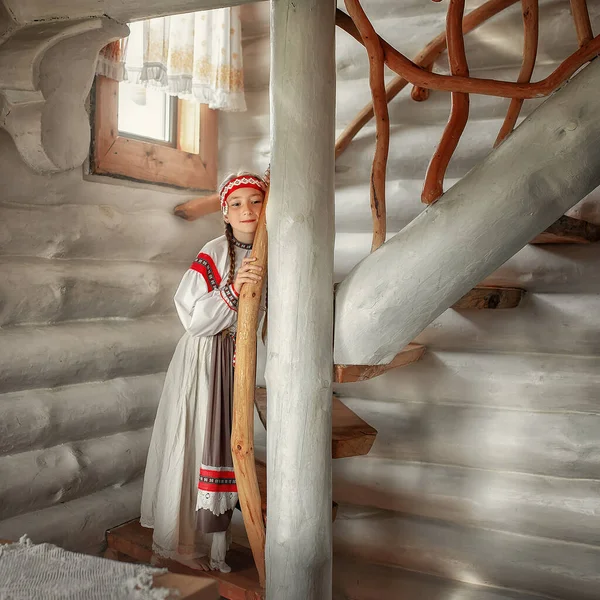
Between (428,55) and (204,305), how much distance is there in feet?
5.17

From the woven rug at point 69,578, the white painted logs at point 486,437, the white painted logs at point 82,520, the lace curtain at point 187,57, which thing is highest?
the lace curtain at point 187,57

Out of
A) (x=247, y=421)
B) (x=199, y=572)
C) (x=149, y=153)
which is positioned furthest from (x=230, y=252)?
(x=199, y=572)

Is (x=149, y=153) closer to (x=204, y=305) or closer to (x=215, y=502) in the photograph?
(x=204, y=305)

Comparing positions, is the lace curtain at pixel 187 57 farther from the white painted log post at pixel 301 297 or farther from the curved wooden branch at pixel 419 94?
the white painted log post at pixel 301 297

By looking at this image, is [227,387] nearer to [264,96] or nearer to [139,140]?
[139,140]

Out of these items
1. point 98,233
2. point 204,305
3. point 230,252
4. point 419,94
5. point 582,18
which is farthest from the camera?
point 419,94

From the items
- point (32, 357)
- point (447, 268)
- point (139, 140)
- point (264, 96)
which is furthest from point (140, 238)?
point (447, 268)

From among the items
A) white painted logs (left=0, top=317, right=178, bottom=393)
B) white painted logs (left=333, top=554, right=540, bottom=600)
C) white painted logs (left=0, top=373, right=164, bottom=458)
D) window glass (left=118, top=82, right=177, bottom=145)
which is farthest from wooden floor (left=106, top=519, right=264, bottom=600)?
window glass (left=118, top=82, right=177, bottom=145)

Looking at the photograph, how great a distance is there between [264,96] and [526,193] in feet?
7.51

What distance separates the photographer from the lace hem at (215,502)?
2.95 meters

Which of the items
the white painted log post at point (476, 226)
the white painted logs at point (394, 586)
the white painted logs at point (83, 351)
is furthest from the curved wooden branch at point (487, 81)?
the white painted logs at point (394, 586)

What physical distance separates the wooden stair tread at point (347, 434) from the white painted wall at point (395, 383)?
2.49ft

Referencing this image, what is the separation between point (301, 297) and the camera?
7.78ft

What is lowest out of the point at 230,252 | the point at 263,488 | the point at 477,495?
the point at 477,495
